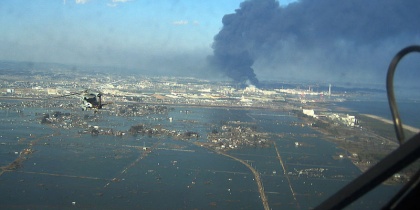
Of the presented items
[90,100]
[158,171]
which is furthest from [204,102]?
[90,100]

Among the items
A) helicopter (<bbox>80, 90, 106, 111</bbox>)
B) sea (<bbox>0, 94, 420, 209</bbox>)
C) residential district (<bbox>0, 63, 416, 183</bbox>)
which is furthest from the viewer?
residential district (<bbox>0, 63, 416, 183</bbox>)

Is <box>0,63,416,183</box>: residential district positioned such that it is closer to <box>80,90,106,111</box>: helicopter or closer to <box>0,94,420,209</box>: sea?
<box>80,90,106,111</box>: helicopter

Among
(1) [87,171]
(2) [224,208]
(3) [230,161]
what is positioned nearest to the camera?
(2) [224,208]

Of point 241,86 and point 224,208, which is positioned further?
point 241,86

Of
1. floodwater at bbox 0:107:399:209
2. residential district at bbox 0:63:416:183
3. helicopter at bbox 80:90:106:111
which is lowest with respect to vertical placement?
floodwater at bbox 0:107:399:209

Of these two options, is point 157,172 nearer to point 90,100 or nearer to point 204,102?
point 90,100

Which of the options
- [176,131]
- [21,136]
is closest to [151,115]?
[176,131]

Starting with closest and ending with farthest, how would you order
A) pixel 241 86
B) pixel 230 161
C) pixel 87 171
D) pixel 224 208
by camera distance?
1. pixel 224 208
2. pixel 87 171
3. pixel 230 161
4. pixel 241 86

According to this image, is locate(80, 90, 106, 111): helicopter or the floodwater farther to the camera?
locate(80, 90, 106, 111): helicopter

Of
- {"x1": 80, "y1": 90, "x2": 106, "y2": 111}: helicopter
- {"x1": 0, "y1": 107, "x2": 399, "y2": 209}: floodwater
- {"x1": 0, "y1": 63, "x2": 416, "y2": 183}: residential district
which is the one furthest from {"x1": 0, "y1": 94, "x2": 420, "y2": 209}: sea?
{"x1": 80, "y1": 90, "x2": 106, "y2": 111}: helicopter

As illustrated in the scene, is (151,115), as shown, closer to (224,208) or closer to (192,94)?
(192,94)
